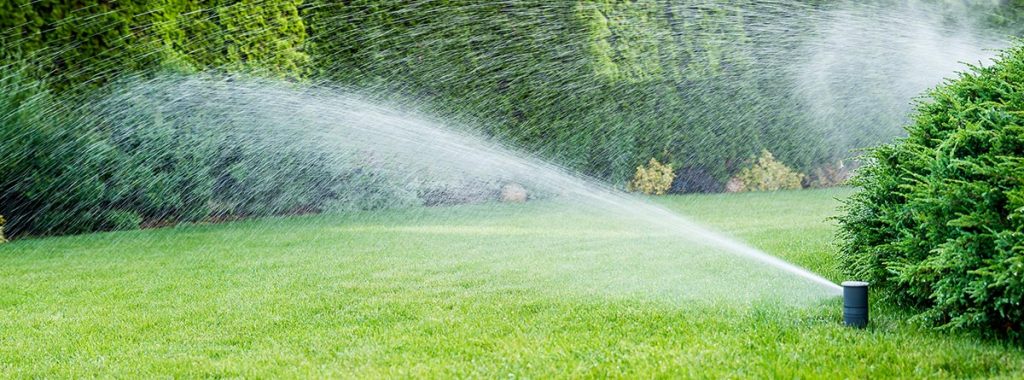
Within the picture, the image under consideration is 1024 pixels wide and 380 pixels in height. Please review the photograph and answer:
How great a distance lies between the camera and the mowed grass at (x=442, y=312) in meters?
4.02

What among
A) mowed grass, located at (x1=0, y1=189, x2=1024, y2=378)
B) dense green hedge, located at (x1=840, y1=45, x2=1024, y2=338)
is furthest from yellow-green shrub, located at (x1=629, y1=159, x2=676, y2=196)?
dense green hedge, located at (x1=840, y1=45, x2=1024, y2=338)

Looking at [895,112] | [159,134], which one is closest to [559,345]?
[159,134]

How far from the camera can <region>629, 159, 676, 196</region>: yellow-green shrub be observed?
14.8 meters

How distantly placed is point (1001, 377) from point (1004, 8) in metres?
17.2

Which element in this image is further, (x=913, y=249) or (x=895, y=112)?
(x=895, y=112)

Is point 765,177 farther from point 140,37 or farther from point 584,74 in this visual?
point 140,37

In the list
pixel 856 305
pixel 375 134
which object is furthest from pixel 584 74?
pixel 856 305

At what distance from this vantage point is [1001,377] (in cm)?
360

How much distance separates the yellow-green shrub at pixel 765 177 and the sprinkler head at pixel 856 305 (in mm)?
11424

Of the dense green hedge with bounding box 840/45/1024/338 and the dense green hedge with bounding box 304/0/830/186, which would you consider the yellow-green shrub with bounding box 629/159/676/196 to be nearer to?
the dense green hedge with bounding box 304/0/830/186

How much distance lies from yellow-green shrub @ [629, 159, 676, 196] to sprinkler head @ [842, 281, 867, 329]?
10.2 m

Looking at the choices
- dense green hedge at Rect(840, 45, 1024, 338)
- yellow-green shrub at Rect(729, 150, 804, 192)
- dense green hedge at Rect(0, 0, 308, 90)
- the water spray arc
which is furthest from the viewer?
yellow-green shrub at Rect(729, 150, 804, 192)

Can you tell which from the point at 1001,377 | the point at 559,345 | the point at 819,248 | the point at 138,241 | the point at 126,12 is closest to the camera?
the point at 1001,377

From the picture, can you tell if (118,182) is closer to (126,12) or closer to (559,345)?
(126,12)
